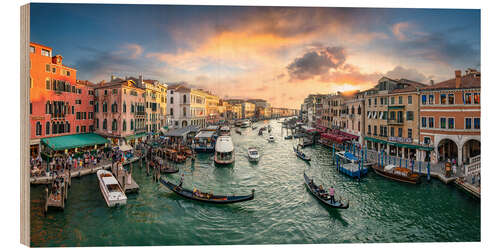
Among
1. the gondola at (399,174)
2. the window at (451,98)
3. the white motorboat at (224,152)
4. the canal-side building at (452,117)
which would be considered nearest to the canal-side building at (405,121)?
the canal-side building at (452,117)

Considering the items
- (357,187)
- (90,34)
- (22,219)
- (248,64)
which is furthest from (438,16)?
(22,219)

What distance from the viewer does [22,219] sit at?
6.50 meters

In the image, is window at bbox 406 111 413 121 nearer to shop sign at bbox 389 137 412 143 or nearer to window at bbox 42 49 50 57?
shop sign at bbox 389 137 412 143

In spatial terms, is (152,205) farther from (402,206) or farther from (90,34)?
(402,206)

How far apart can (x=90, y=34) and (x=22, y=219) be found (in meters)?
7.25

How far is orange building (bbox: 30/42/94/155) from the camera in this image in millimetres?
10203

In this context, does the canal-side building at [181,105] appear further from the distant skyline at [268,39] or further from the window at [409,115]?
the window at [409,115]

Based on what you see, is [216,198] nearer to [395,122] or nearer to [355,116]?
[395,122]

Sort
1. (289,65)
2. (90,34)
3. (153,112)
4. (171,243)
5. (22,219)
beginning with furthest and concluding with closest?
(153,112)
(289,65)
(90,34)
(171,243)
(22,219)

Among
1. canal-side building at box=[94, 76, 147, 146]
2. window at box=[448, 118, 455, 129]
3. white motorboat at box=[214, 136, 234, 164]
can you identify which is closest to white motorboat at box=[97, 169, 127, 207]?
canal-side building at box=[94, 76, 147, 146]

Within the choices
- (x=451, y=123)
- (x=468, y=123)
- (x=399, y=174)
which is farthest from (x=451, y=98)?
(x=399, y=174)

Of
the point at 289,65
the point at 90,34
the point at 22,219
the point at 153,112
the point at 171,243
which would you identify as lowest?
the point at 171,243

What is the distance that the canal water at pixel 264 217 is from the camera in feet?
24.1

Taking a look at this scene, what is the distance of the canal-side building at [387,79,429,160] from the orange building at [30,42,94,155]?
20.9 metres
